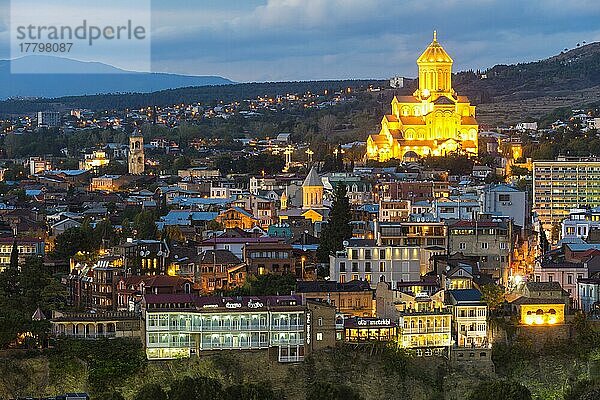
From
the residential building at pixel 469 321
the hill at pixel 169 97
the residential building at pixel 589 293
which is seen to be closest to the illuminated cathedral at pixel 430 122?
the residential building at pixel 589 293

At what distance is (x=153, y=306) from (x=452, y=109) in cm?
3981

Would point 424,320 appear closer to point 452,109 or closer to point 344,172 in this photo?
point 344,172

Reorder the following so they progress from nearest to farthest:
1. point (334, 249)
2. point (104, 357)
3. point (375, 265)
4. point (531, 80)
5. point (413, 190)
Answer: point (104, 357) < point (375, 265) < point (334, 249) < point (413, 190) < point (531, 80)

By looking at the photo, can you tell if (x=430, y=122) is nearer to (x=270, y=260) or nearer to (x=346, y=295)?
(x=270, y=260)

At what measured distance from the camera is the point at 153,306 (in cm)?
3200

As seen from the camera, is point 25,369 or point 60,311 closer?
point 25,369

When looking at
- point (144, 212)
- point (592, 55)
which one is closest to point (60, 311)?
point (144, 212)

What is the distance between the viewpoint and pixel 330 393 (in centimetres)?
2952

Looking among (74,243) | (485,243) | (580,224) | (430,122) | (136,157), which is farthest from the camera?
(136,157)

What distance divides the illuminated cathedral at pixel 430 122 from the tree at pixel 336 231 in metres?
25.8

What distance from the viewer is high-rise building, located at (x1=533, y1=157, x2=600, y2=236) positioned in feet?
181

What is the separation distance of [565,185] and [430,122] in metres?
15.1

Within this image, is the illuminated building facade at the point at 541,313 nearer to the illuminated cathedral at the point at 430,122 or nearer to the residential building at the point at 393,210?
the residential building at the point at 393,210

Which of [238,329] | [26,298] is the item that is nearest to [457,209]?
[26,298]
